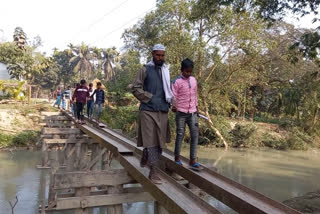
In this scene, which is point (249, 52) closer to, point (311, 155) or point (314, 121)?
point (311, 155)

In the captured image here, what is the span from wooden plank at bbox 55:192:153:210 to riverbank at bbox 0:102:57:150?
12241 millimetres

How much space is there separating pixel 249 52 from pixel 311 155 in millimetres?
7454

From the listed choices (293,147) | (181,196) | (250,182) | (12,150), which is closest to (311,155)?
(293,147)

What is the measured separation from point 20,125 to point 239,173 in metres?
11.1

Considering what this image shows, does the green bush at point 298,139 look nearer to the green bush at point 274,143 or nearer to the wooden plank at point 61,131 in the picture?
the green bush at point 274,143

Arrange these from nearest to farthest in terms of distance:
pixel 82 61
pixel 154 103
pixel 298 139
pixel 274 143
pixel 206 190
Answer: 1. pixel 154 103
2. pixel 206 190
3. pixel 298 139
4. pixel 274 143
5. pixel 82 61

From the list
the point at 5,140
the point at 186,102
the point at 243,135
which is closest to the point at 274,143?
the point at 243,135

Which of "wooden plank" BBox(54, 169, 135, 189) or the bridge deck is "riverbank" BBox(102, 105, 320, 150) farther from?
the bridge deck

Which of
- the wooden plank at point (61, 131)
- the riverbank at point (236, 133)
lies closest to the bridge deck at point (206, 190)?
the wooden plank at point (61, 131)

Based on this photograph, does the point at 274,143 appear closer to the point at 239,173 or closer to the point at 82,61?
the point at 239,173

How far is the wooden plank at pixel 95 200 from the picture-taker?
352 centimetres

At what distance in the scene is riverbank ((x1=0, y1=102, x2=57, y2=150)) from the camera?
14.7 m

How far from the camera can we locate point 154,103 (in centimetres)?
309

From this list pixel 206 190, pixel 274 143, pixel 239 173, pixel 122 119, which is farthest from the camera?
pixel 274 143
